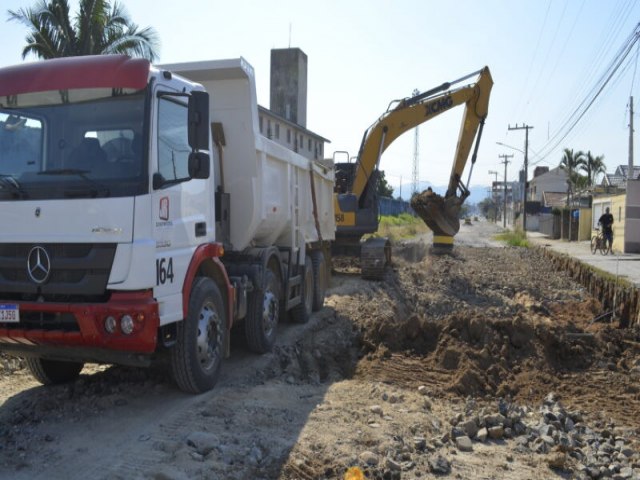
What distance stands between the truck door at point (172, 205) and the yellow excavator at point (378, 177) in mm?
9243

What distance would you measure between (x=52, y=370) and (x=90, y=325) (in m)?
1.89

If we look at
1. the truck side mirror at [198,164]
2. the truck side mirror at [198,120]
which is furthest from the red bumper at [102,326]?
the truck side mirror at [198,120]

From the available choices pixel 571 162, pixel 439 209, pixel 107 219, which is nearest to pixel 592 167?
pixel 571 162

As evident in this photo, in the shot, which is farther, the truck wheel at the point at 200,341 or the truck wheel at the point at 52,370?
the truck wheel at the point at 52,370

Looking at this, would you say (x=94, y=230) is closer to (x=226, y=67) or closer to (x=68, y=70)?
(x=68, y=70)

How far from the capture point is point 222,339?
6.29 meters

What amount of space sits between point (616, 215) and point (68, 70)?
26.6 m

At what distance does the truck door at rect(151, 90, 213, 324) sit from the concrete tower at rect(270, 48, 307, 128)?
138 ft

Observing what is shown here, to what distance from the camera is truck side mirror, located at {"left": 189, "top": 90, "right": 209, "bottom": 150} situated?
5.30 meters

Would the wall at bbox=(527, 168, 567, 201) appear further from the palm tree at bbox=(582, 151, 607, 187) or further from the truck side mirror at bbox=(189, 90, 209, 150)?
the truck side mirror at bbox=(189, 90, 209, 150)

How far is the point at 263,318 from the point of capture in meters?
7.64

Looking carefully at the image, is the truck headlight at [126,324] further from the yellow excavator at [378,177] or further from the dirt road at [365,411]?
the yellow excavator at [378,177]

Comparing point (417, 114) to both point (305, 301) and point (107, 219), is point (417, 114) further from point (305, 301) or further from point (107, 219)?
point (107, 219)

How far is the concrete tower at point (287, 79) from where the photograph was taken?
1860 inches
